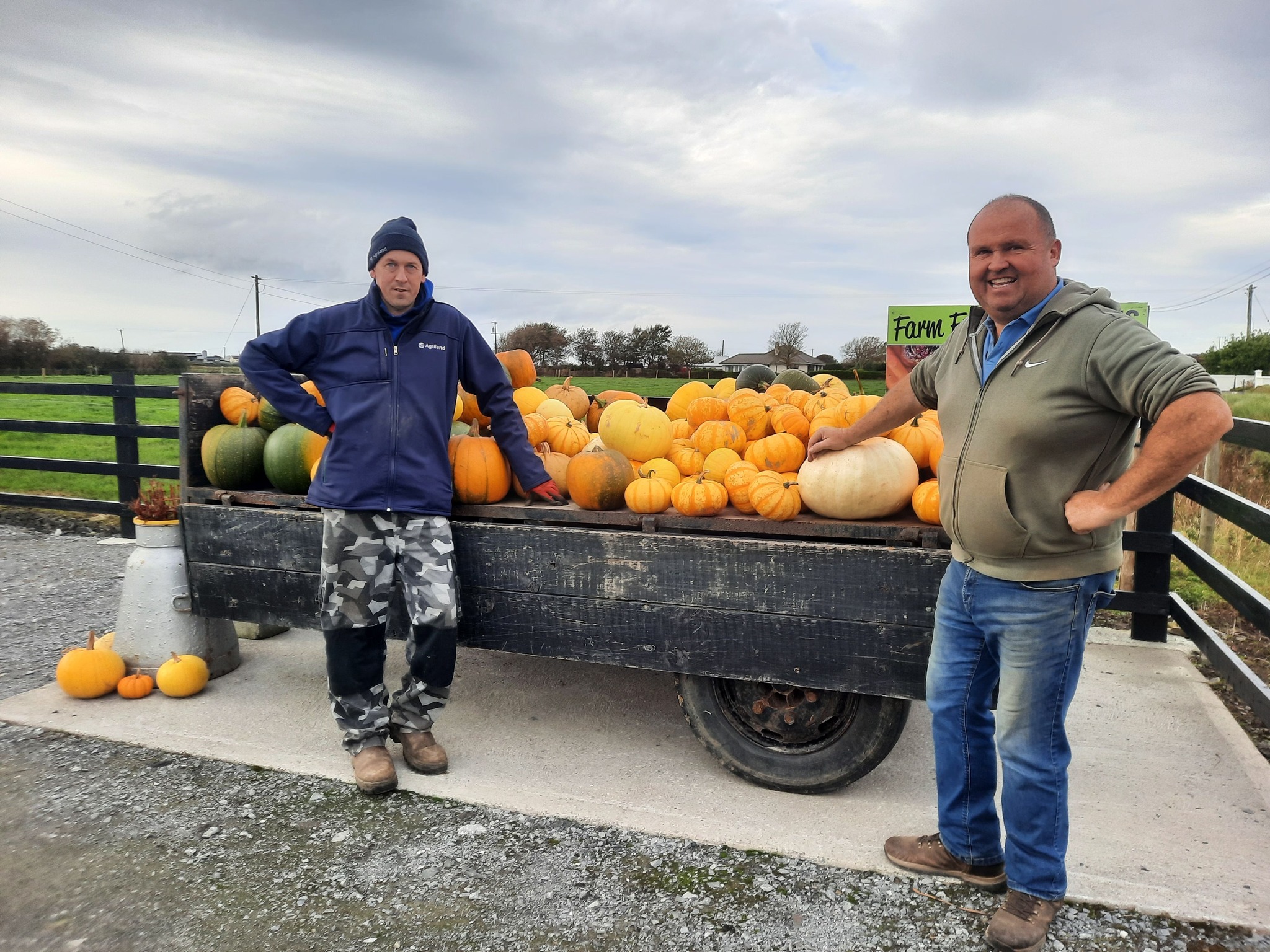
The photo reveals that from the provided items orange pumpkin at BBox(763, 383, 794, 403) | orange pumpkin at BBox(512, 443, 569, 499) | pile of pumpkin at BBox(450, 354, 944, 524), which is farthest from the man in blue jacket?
orange pumpkin at BBox(763, 383, 794, 403)

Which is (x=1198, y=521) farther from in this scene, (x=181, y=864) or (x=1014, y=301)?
(x=181, y=864)

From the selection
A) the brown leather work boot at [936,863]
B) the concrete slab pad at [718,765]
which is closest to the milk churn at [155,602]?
the concrete slab pad at [718,765]

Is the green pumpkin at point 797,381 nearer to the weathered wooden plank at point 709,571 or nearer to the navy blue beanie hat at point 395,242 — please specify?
the weathered wooden plank at point 709,571

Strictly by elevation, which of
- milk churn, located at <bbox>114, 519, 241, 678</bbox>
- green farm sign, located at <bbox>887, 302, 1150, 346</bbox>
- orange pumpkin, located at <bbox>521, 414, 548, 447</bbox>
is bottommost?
milk churn, located at <bbox>114, 519, 241, 678</bbox>

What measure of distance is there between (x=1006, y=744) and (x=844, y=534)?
89 cm

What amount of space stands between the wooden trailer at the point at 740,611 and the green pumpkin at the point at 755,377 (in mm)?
1492

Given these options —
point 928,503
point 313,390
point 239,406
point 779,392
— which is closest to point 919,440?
point 928,503

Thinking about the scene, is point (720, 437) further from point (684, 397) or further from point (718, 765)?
point (718, 765)

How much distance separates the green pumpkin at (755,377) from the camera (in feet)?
15.0

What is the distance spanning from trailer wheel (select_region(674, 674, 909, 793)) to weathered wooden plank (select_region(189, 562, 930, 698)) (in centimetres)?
17

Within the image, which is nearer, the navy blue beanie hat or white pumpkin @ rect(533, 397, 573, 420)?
the navy blue beanie hat

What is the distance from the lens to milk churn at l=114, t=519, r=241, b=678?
4.30 metres

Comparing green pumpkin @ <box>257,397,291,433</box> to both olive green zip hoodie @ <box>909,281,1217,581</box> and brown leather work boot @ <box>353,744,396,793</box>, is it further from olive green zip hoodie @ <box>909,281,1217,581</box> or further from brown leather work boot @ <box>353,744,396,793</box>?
olive green zip hoodie @ <box>909,281,1217,581</box>

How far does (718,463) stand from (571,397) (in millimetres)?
1334
